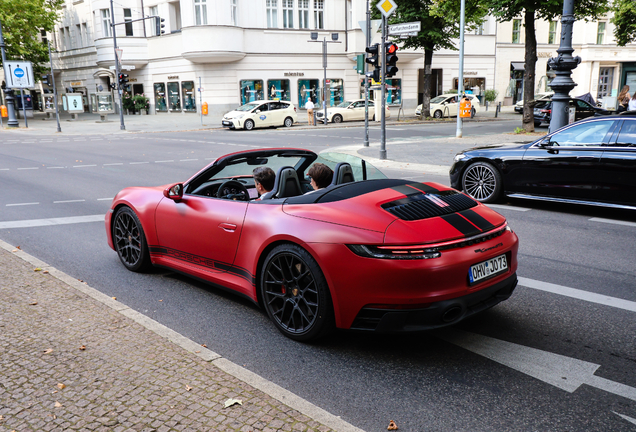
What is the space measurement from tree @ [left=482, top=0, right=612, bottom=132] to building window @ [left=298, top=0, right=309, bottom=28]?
21.7 metres

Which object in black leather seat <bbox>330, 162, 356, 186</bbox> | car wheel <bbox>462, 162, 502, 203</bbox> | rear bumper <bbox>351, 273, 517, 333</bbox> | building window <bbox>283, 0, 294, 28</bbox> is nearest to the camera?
rear bumper <bbox>351, 273, 517, 333</bbox>

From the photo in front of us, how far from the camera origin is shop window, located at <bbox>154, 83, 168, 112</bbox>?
145 feet

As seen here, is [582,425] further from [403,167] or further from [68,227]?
[403,167]

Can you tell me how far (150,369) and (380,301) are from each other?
1488 millimetres

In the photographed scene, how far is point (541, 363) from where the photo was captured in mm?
3602

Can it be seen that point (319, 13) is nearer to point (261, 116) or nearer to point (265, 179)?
point (261, 116)

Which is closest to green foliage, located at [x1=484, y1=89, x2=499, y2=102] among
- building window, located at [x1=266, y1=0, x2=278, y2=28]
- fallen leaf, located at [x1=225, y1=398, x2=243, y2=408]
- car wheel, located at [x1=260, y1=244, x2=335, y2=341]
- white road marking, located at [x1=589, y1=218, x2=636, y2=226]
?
building window, located at [x1=266, y1=0, x2=278, y2=28]

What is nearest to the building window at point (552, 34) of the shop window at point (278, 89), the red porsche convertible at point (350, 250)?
the shop window at point (278, 89)

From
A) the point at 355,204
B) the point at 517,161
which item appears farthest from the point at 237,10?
the point at 355,204

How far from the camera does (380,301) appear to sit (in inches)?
136

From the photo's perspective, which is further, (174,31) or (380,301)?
(174,31)

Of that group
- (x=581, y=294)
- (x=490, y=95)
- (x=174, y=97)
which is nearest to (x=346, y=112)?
(x=174, y=97)

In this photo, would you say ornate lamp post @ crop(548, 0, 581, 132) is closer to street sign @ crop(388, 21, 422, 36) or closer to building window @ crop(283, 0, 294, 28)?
street sign @ crop(388, 21, 422, 36)

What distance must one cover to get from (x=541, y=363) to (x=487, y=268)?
695mm
